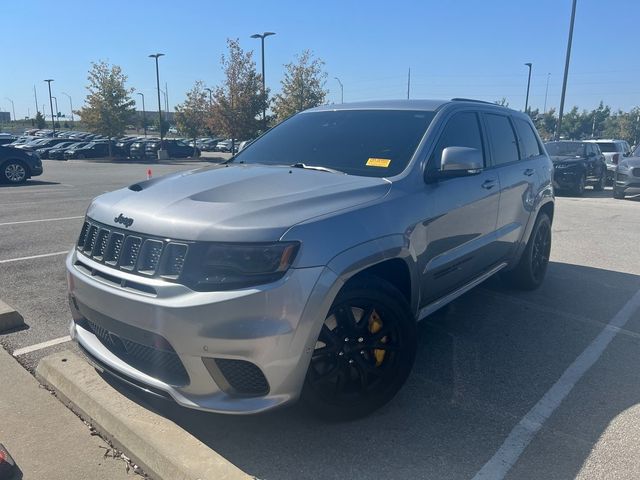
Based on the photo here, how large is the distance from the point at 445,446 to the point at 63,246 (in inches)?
249

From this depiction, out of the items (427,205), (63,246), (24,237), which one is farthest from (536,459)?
(24,237)

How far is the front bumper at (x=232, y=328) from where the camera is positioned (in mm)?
2508

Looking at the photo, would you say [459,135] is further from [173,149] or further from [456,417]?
[173,149]

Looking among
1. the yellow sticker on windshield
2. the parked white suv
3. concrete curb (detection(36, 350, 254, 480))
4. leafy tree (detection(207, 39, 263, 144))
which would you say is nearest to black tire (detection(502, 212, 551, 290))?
the yellow sticker on windshield

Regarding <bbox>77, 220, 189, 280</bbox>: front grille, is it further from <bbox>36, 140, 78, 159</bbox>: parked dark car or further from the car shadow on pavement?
<bbox>36, 140, 78, 159</bbox>: parked dark car

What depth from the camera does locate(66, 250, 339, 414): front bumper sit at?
98.7 inches

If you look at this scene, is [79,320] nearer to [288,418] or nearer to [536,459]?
[288,418]

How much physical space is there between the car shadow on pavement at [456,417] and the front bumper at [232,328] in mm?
451

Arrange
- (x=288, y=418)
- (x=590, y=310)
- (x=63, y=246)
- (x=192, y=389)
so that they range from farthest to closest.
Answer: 1. (x=63, y=246)
2. (x=590, y=310)
3. (x=288, y=418)
4. (x=192, y=389)

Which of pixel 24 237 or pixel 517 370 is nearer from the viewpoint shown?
pixel 517 370

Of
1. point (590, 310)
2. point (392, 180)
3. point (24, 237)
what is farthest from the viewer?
point (24, 237)

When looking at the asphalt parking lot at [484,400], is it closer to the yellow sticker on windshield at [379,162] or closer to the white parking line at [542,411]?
the white parking line at [542,411]

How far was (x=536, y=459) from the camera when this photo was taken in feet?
9.36

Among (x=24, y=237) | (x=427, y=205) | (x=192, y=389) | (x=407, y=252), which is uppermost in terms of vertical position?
(x=427, y=205)
